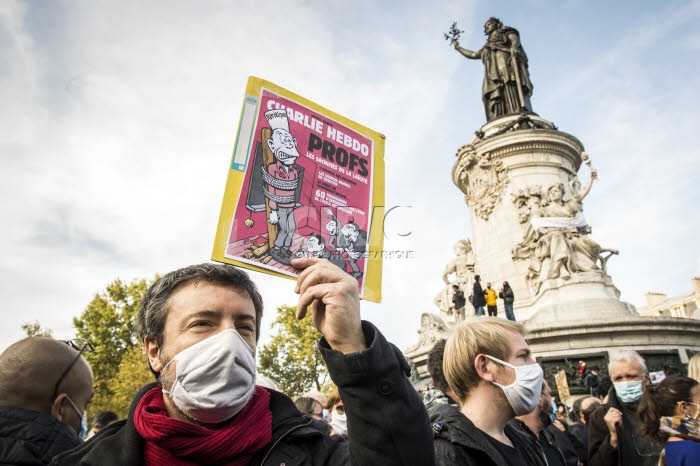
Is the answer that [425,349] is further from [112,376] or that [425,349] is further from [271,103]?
[112,376]

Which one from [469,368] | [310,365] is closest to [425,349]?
[469,368]

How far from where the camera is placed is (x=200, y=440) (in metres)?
1.60

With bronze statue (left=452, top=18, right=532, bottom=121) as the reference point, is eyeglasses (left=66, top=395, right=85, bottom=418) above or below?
below

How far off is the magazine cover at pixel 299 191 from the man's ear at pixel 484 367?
72cm

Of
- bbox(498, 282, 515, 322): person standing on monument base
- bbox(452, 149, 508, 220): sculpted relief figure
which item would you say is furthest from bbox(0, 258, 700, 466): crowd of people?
bbox(452, 149, 508, 220): sculpted relief figure

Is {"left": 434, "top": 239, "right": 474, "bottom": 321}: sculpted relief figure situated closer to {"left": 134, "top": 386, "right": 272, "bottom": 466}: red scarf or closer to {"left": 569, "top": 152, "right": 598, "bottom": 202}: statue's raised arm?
{"left": 569, "top": 152, "right": 598, "bottom": 202}: statue's raised arm

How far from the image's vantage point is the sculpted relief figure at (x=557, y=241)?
14102 mm

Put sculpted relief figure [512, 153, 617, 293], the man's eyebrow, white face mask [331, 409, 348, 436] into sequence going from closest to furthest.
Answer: the man's eyebrow → white face mask [331, 409, 348, 436] → sculpted relief figure [512, 153, 617, 293]

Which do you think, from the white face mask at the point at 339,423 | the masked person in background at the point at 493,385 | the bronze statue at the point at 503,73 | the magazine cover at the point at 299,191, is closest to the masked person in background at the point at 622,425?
the masked person in background at the point at 493,385

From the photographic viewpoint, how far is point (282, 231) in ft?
7.75

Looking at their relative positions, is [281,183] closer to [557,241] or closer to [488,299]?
[488,299]

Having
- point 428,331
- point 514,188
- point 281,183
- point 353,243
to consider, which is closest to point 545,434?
point 353,243

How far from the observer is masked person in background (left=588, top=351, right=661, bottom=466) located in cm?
373

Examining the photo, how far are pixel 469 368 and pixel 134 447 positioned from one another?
70.7 inches
